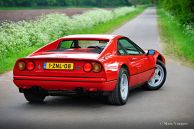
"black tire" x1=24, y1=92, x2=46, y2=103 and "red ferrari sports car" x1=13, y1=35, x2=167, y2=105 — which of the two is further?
"black tire" x1=24, y1=92, x2=46, y2=103

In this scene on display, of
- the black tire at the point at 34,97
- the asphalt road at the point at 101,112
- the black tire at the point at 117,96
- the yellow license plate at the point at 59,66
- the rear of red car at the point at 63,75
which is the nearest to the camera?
the asphalt road at the point at 101,112

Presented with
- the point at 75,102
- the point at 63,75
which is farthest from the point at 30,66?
the point at 75,102

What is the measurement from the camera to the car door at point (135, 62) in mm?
9391

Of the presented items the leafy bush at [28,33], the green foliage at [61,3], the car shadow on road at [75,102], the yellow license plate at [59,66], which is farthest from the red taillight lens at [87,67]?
the green foliage at [61,3]

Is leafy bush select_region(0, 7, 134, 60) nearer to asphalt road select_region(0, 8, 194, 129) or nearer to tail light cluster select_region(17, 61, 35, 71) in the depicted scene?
asphalt road select_region(0, 8, 194, 129)

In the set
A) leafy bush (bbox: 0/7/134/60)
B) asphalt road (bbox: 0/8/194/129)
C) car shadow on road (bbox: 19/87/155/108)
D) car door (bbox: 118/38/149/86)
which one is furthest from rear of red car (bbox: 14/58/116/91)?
leafy bush (bbox: 0/7/134/60)

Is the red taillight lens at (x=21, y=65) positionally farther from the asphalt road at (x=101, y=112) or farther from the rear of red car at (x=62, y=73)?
the asphalt road at (x=101, y=112)

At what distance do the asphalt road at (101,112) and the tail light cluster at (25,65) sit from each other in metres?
0.63

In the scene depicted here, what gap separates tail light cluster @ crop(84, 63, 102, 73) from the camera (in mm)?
8422

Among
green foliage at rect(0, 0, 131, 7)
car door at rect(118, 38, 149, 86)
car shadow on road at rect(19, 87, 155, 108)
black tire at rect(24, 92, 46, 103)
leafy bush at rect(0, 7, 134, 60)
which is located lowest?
green foliage at rect(0, 0, 131, 7)

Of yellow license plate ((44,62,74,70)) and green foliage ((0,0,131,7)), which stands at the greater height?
yellow license plate ((44,62,74,70))

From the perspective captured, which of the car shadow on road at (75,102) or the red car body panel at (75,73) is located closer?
the red car body panel at (75,73)

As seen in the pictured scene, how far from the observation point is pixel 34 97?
9258 mm

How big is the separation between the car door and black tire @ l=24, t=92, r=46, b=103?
1.53 meters
